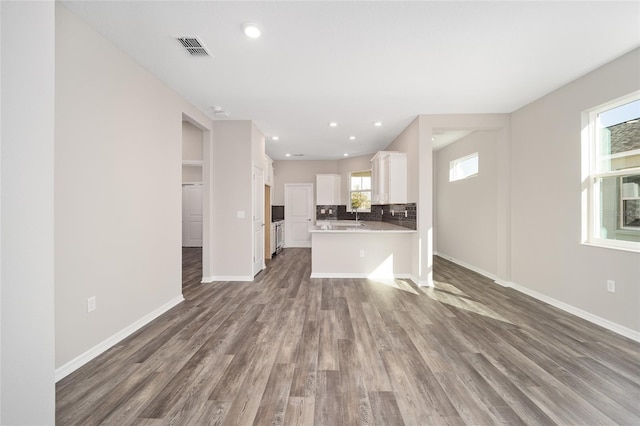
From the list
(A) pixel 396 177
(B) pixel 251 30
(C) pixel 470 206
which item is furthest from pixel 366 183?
(B) pixel 251 30

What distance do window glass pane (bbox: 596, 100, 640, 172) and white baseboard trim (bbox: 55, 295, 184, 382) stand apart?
5397 mm

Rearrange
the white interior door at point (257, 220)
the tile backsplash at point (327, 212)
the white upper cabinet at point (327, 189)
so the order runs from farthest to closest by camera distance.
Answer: the tile backsplash at point (327, 212) → the white upper cabinet at point (327, 189) → the white interior door at point (257, 220)

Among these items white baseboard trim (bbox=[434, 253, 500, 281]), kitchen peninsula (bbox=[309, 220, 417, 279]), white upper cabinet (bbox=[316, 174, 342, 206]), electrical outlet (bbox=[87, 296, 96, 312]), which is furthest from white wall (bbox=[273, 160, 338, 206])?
electrical outlet (bbox=[87, 296, 96, 312])

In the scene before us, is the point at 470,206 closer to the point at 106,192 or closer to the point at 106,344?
the point at 106,192

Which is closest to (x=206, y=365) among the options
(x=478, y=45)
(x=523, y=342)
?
(x=523, y=342)

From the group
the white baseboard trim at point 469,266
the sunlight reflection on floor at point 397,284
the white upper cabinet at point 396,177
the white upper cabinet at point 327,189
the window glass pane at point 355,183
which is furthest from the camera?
the white upper cabinet at point 327,189

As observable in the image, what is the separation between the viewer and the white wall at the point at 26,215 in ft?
3.63

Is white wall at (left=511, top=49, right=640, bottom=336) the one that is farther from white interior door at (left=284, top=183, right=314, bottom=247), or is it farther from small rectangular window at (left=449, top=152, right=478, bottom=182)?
white interior door at (left=284, top=183, right=314, bottom=247)

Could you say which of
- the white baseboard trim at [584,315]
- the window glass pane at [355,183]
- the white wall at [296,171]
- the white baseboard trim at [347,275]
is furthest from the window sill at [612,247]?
the white wall at [296,171]

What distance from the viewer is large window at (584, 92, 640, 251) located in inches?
107

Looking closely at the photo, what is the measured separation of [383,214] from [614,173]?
177 inches

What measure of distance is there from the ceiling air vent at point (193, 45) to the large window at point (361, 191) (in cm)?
582

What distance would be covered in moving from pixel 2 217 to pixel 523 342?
3.72 meters

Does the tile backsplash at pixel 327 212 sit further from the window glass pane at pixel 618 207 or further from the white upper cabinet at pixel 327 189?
the window glass pane at pixel 618 207
